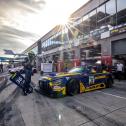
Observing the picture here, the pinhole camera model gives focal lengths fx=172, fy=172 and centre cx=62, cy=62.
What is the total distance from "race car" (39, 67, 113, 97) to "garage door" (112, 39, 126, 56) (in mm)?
7574

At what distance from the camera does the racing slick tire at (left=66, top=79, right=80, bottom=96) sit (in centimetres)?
807

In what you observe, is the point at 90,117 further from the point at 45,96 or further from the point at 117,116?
the point at 45,96

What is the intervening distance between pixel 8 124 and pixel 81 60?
1961 centimetres

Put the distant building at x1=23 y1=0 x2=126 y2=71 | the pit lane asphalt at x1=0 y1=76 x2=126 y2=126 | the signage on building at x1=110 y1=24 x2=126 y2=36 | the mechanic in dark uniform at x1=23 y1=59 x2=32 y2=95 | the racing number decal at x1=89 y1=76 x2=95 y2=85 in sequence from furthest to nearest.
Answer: the distant building at x1=23 y1=0 x2=126 y2=71
the signage on building at x1=110 y1=24 x2=126 y2=36
the mechanic in dark uniform at x1=23 y1=59 x2=32 y2=95
the racing number decal at x1=89 y1=76 x2=95 y2=85
the pit lane asphalt at x1=0 y1=76 x2=126 y2=126

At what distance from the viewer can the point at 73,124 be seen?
4.49 meters

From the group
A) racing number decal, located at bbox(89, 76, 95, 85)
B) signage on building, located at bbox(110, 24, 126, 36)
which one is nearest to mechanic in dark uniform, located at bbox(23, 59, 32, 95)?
racing number decal, located at bbox(89, 76, 95, 85)

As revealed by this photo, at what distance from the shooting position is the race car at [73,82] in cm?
774

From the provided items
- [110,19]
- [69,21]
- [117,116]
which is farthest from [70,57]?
[117,116]

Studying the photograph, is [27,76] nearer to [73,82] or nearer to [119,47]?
[73,82]

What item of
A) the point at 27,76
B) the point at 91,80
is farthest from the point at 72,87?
the point at 27,76

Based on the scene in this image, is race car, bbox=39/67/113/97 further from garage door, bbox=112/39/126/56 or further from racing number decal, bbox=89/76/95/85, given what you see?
garage door, bbox=112/39/126/56

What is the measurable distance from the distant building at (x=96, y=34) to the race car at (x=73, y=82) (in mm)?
7516

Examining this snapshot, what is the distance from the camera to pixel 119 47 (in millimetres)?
16922

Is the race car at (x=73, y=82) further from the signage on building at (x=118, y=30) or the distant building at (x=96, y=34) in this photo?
the signage on building at (x=118, y=30)
